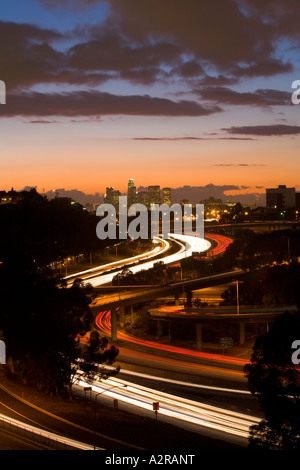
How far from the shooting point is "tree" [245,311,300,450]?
11.2 m

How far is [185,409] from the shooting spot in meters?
15.0

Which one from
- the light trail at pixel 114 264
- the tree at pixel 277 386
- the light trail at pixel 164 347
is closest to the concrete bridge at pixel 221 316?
the light trail at pixel 164 347

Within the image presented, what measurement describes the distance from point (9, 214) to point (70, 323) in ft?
31.8

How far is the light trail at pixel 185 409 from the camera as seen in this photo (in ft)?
44.5

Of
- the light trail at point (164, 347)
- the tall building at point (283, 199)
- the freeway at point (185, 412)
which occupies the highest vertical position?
the tall building at point (283, 199)

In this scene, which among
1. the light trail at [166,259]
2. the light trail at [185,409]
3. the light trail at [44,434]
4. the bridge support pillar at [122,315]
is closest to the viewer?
the light trail at [44,434]

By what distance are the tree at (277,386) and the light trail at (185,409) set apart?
1.55 m

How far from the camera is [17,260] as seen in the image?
19062 mm

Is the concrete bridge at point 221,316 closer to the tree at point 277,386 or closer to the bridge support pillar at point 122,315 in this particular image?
the bridge support pillar at point 122,315

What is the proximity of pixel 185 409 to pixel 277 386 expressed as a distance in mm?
4314

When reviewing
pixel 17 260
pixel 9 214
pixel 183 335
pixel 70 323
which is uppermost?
pixel 9 214

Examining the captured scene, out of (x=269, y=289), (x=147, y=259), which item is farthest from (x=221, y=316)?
(x=147, y=259)

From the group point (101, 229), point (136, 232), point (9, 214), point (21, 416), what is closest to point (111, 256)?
point (101, 229)
